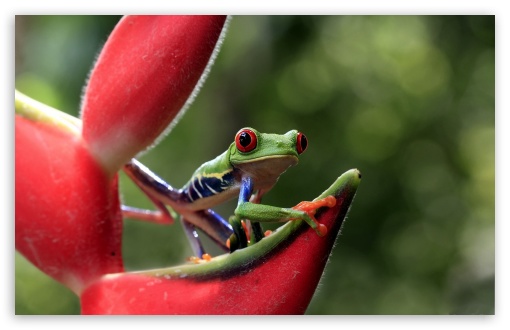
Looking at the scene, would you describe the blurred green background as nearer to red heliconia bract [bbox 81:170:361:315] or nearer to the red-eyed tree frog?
the red-eyed tree frog

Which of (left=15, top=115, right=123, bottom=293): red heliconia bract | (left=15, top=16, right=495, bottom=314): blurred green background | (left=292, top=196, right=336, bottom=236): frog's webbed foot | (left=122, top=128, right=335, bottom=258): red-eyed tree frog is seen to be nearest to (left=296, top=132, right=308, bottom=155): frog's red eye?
(left=122, top=128, right=335, bottom=258): red-eyed tree frog

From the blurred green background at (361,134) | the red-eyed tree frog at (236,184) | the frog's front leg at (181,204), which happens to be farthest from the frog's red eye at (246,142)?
the blurred green background at (361,134)

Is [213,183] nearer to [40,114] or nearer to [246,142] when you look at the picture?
[246,142]

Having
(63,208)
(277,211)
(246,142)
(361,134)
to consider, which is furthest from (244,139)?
(361,134)

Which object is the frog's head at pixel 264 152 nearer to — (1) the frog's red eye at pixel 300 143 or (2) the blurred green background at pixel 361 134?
(1) the frog's red eye at pixel 300 143

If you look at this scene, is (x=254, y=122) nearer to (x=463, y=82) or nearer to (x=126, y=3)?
(x=463, y=82)

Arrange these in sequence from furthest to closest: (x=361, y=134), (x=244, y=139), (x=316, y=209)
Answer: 1. (x=361, y=134)
2. (x=244, y=139)
3. (x=316, y=209)
